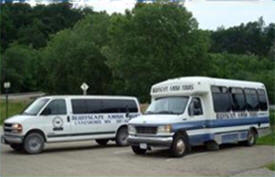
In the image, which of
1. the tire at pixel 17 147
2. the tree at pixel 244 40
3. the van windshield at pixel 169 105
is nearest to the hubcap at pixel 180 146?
the van windshield at pixel 169 105

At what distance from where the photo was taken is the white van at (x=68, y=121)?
55.1 feet

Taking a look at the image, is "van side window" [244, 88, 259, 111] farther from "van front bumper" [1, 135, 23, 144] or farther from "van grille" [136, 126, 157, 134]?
"van front bumper" [1, 135, 23, 144]

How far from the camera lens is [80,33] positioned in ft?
231

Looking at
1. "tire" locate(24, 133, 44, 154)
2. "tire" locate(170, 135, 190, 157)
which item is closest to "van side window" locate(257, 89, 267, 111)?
"tire" locate(170, 135, 190, 157)

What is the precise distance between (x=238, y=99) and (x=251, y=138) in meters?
1.76

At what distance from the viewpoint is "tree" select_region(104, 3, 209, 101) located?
44531 millimetres

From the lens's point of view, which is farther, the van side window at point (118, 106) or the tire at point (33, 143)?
the van side window at point (118, 106)

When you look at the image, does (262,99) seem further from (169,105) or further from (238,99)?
(169,105)

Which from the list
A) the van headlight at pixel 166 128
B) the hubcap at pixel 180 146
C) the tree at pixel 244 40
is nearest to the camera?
the van headlight at pixel 166 128

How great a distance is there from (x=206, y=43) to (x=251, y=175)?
114 ft

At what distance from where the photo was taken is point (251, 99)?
20203mm

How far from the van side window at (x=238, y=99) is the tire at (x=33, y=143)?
762 centimetres

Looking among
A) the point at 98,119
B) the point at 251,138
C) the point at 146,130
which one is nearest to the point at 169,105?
the point at 146,130

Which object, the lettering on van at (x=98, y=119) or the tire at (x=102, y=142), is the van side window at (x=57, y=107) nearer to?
the lettering on van at (x=98, y=119)
